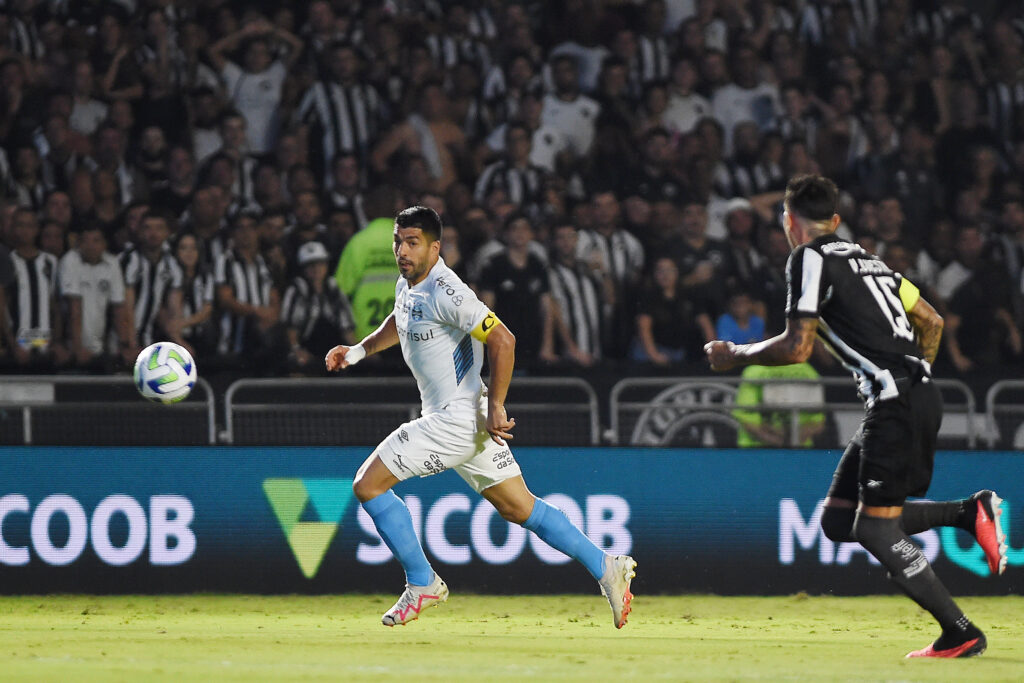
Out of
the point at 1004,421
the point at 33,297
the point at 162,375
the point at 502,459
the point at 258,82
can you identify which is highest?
the point at 258,82

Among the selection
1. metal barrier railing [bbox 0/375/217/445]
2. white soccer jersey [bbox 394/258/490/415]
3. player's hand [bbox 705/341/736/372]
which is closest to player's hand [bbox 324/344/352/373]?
white soccer jersey [bbox 394/258/490/415]

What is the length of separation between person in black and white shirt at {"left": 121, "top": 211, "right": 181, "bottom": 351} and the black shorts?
19.6 ft

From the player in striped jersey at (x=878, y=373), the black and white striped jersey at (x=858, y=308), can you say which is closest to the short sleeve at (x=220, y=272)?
the player in striped jersey at (x=878, y=373)

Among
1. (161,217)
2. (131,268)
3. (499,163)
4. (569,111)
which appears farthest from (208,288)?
(569,111)

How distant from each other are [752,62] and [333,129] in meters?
3.93

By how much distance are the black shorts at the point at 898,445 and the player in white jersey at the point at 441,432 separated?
1480 mm

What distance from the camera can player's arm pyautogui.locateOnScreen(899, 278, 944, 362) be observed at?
20.5 ft

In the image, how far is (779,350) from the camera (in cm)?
588

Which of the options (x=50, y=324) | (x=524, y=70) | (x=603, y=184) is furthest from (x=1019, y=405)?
(x=50, y=324)

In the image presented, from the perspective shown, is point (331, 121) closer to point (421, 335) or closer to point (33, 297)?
point (33, 297)

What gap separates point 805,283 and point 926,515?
4.17 feet

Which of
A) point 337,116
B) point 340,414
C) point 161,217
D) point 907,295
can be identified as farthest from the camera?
point 337,116

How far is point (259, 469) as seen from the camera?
362 inches

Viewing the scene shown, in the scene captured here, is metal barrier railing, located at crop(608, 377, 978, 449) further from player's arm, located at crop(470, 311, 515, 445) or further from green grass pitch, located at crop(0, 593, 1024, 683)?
player's arm, located at crop(470, 311, 515, 445)
